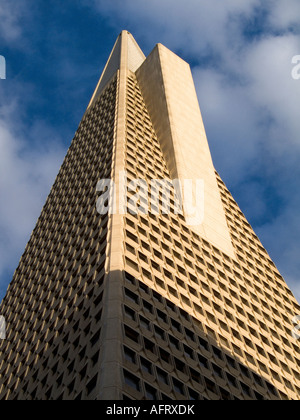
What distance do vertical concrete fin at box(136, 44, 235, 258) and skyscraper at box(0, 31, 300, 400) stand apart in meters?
0.27

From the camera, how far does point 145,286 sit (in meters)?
47.2

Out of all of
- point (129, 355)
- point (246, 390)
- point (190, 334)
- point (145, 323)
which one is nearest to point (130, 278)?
point (145, 323)

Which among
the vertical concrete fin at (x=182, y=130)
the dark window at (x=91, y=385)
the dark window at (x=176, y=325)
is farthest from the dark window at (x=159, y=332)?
the vertical concrete fin at (x=182, y=130)

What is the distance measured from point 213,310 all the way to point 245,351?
4.11 metres

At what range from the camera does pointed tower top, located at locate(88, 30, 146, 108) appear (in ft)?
337

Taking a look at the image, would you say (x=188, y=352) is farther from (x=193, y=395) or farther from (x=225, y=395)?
(x=193, y=395)

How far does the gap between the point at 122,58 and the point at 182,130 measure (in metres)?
27.3

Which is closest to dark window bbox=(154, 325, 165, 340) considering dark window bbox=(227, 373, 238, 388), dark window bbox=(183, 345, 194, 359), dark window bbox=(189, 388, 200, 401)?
dark window bbox=(183, 345, 194, 359)

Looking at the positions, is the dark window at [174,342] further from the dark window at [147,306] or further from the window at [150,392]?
the window at [150,392]

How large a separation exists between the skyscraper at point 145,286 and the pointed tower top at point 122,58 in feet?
54.2

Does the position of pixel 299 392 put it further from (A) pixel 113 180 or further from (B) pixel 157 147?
(B) pixel 157 147

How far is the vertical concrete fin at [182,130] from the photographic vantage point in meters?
67.8

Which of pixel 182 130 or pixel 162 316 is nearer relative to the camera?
pixel 162 316
